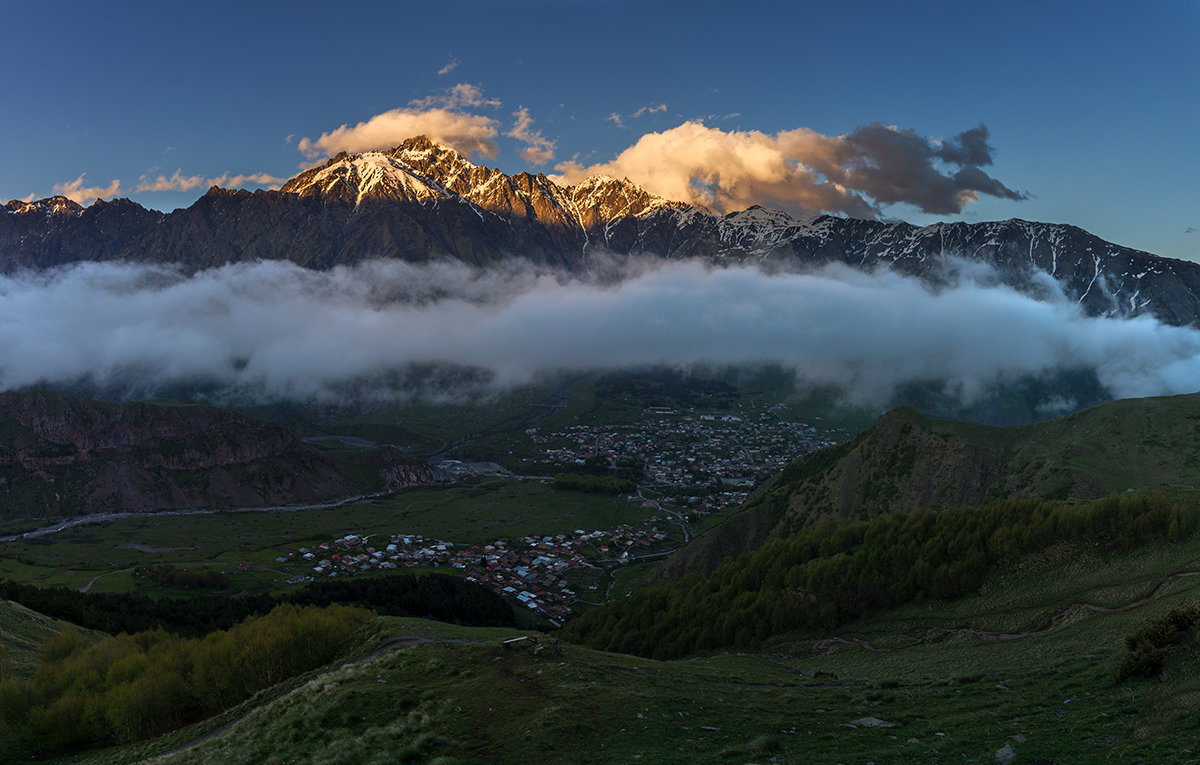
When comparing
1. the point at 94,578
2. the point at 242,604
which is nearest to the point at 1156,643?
the point at 242,604

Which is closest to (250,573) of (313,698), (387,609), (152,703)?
(387,609)

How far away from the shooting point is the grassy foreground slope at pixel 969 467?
99.6 m

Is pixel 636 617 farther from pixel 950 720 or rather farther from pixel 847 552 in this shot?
pixel 950 720

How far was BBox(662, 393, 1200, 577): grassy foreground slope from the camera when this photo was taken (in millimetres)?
99625

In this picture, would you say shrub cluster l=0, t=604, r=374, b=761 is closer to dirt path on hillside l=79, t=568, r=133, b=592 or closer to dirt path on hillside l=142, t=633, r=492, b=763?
dirt path on hillside l=142, t=633, r=492, b=763

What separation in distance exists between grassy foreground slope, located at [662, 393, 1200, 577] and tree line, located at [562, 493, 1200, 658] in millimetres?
32318

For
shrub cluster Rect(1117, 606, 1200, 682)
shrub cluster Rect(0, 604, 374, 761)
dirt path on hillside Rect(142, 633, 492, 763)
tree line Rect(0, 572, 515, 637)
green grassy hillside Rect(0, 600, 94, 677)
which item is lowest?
tree line Rect(0, 572, 515, 637)

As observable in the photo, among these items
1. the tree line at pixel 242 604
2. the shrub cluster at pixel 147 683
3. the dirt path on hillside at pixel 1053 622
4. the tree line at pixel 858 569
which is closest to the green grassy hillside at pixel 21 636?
the shrub cluster at pixel 147 683

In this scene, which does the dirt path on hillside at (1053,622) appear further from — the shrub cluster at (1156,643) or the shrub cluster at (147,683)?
the shrub cluster at (147,683)

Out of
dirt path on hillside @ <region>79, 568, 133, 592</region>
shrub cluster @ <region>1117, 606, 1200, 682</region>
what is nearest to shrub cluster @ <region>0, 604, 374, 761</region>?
shrub cluster @ <region>1117, 606, 1200, 682</region>

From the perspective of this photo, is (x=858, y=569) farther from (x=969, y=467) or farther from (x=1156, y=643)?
(x=969, y=467)

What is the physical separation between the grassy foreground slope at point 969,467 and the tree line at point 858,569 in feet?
106

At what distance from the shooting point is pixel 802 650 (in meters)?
66.8

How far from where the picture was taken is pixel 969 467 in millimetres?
117312
